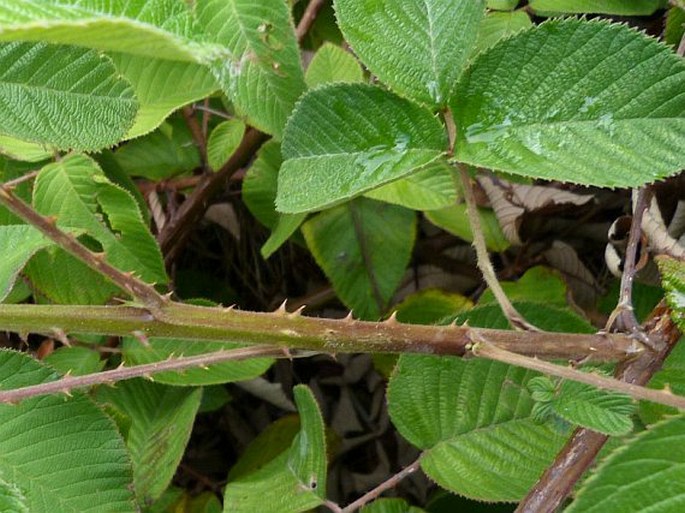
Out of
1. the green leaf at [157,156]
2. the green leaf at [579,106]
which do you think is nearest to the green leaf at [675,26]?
the green leaf at [579,106]

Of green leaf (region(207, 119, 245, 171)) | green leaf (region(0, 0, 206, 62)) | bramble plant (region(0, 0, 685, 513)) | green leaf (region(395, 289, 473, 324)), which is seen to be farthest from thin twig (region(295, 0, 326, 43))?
green leaf (region(0, 0, 206, 62))

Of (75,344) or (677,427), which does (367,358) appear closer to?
(75,344)

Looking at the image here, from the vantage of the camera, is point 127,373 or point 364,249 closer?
point 127,373

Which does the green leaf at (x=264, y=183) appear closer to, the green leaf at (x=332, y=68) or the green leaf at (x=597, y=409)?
the green leaf at (x=332, y=68)

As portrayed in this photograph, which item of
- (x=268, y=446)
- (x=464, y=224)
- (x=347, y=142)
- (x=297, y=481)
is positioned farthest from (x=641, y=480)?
(x=268, y=446)

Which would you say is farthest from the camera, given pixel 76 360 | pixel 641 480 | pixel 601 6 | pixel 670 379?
pixel 76 360

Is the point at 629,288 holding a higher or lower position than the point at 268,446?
higher

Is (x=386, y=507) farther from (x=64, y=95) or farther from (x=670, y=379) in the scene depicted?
(x=64, y=95)
